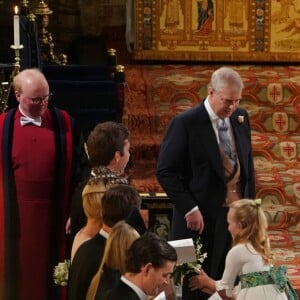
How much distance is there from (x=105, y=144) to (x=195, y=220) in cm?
89

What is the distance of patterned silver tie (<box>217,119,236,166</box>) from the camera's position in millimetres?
5988

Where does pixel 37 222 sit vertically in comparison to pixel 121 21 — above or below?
below

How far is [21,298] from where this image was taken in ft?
19.8

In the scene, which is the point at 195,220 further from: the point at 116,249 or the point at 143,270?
the point at 143,270

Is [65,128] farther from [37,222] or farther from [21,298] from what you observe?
[21,298]

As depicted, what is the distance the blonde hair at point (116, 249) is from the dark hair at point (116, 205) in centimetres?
17

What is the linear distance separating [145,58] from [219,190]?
18.6 ft

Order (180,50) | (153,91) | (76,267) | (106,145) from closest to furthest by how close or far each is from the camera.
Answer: (76,267), (106,145), (153,91), (180,50)

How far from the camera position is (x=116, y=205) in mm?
4426

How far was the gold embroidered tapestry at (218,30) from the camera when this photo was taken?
1144cm

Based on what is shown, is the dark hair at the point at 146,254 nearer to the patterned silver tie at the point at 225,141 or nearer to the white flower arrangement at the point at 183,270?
the white flower arrangement at the point at 183,270

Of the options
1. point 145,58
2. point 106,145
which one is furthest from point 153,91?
point 106,145

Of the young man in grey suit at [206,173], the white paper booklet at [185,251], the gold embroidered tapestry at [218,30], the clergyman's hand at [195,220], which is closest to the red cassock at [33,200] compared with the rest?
the young man in grey suit at [206,173]

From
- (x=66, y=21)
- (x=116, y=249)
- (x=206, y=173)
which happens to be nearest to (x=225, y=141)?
(x=206, y=173)
